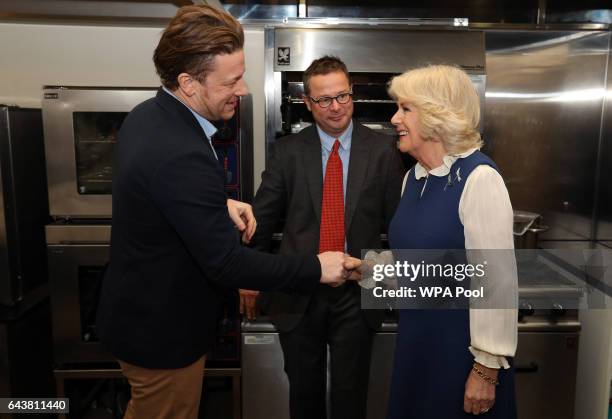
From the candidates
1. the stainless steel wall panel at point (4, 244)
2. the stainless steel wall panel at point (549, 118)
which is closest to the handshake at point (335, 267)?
the stainless steel wall panel at point (4, 244)

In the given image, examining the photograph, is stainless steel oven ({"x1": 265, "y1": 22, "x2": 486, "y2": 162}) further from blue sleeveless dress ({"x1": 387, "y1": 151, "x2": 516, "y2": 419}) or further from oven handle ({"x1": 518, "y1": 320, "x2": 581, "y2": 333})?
oven handle ({"x1": 518, "y1": 320, "x2": 581, "y2": 333})

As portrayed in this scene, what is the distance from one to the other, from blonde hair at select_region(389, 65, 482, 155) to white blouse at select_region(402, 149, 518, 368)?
0.10 m

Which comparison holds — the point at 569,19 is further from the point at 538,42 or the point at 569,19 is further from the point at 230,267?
the point at 230,267

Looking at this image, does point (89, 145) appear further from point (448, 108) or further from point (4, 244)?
point (448, 108)

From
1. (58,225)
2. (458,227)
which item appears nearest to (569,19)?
(458,227)

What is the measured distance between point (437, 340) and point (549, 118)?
164cm

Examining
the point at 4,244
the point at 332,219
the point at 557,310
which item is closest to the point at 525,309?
the point at 557,310

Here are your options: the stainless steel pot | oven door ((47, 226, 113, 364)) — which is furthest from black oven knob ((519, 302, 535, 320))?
oven door ((47, 226, 113, 364))

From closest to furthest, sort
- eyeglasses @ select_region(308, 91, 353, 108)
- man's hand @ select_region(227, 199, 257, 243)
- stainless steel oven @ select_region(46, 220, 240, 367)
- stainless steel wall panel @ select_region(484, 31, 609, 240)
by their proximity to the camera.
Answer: man's hand @ select_region(227, 199, 257, 243) < eyeglasses @ select_region(308, 91, 353, 108) < stainless steel oven @ select_region(46, 220, 240, 367) < stainless steel wall panel @ select_region(484, 31, 609, 240)

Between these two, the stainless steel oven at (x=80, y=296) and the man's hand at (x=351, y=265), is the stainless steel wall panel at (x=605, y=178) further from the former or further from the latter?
the stainless steel oven at (x=80, y=296)

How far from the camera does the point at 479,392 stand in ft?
4.10

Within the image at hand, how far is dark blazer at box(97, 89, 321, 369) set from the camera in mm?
1124

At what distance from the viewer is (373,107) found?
7.30 ft
